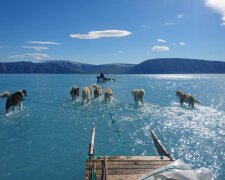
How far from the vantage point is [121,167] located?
1085cm

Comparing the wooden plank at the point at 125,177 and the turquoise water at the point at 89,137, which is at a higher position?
the wooden plank at the point at 125,177

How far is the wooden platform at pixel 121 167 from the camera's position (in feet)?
33.0

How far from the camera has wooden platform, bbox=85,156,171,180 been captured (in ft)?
33.0

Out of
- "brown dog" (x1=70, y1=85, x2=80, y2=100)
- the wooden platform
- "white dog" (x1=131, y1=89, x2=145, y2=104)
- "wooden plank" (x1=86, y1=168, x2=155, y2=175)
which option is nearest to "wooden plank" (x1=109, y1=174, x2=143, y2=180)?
the wooden platform

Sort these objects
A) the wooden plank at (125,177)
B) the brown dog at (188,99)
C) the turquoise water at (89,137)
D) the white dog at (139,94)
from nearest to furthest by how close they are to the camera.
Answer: the wooden plank at (125,177) < the turquoise water at (89,137) < the brown dog at (188,99) < the white dog at (139,94)

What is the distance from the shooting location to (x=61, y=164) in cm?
1291

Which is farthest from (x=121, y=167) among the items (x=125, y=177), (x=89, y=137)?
(x=89, y=137)

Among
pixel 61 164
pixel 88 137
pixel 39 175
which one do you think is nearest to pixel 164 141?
pixel 88 137

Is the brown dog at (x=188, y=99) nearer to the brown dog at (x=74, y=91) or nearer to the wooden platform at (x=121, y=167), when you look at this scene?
the brown dog at (x=74, y=91)

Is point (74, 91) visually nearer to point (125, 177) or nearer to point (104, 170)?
point (104, 170)

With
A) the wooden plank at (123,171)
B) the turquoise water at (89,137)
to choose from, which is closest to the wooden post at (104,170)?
the wooden plank at (123,171)

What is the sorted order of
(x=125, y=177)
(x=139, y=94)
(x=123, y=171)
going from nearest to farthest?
(x=125, y=177)
(x=123, y=171)
(x=139, y=94)

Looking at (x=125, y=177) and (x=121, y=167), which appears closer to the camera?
(x=125, y=177)

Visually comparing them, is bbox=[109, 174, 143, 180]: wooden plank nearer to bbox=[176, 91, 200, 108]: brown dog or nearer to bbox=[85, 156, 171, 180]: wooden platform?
bbox=[85, 156, 171, 180]: wooden platform
